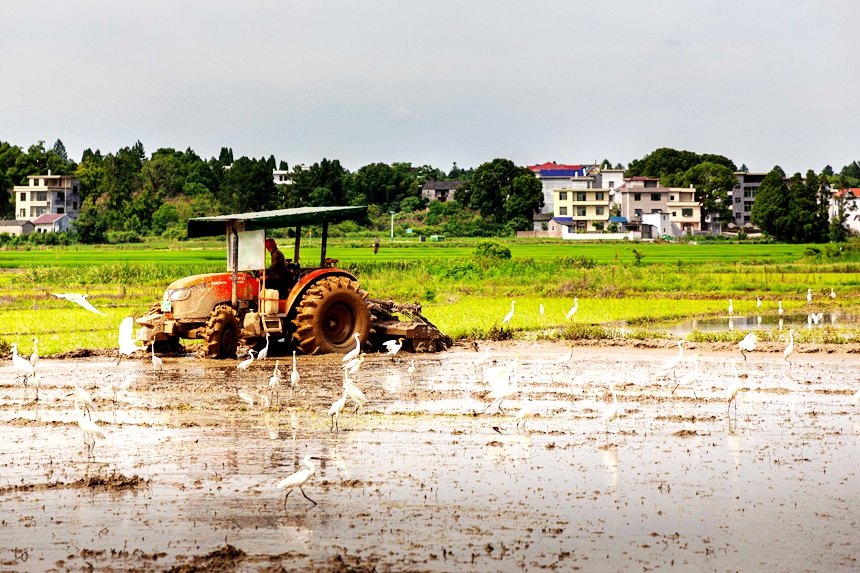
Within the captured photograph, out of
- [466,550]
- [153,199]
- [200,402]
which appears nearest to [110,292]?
[200,402]

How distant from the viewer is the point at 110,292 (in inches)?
1497

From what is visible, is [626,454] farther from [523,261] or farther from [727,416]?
[523,261]

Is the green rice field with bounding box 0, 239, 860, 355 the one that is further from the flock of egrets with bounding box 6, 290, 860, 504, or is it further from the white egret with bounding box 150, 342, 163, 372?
the flock of egrets with bounding box 6, 290, 860, 504

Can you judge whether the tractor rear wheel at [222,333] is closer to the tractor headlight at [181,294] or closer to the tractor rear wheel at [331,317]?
the tractor headlight at [181,294]

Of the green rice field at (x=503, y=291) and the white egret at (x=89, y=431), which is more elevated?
the green rice field at (x=503, y=291)

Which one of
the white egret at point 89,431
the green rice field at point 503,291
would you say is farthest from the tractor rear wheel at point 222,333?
the white egret at point 89,431

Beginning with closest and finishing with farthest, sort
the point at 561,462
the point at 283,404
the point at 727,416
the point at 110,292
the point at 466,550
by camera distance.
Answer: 1. the point at 466,550
2. the point at 561,462
3. the point at 727,416
4. the point at 283,404
5. the point at 110,292

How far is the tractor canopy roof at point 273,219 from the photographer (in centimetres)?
1856

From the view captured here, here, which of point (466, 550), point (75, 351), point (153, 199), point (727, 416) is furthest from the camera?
point (153, 199)

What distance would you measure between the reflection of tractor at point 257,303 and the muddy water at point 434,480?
316 centimetres

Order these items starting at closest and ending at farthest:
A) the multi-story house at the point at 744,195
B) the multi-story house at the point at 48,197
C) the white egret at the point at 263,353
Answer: the white egret at the point at 263,353 → the multi-story house at the point at 48,197 → the multi-story house at the point at 744,195

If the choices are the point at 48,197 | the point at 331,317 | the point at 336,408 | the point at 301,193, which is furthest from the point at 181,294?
the point at 48,197

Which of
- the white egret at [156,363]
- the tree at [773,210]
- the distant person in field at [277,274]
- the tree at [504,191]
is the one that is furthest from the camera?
the tree at [504,191]

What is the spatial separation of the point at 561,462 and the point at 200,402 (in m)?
5.79
